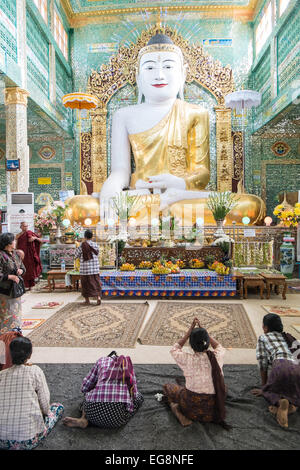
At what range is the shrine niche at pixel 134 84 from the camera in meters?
10.3

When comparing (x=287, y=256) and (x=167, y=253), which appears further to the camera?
(x=287, y=256)

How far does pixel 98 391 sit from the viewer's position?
208 centimetres

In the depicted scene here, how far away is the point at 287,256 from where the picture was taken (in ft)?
23.6

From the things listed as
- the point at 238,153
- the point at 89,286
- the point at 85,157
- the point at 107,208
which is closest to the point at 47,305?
the point at 89,286

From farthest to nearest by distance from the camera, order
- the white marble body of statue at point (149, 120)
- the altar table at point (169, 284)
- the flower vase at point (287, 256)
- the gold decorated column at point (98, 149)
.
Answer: the gold decorated column at point (98, 149)
the white marble body of statue at point (149, 120)
the flower vase at point (287, 256)
the altar table at point (169, 284)

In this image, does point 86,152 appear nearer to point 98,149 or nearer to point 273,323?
point 98,149

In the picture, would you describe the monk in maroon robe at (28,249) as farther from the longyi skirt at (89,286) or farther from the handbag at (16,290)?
the handbag at (16,290)

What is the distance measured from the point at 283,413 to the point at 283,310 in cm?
279

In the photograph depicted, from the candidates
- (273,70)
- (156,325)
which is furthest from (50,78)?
(156,325)

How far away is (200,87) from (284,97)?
3322mm

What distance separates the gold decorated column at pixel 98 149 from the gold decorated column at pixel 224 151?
3160 millimetres

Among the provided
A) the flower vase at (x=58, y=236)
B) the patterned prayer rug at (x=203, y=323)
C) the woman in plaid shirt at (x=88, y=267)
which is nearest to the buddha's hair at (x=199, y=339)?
the patterned prayer rug at (x=203, y=323)

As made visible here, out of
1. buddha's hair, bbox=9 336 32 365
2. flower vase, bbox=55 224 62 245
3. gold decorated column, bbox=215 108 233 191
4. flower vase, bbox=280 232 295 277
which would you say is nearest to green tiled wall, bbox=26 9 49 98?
flower vase, bbox=55 224 62 245

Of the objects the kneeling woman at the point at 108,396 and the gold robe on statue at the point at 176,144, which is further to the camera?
the gold robe on statue at the point at 176,144
